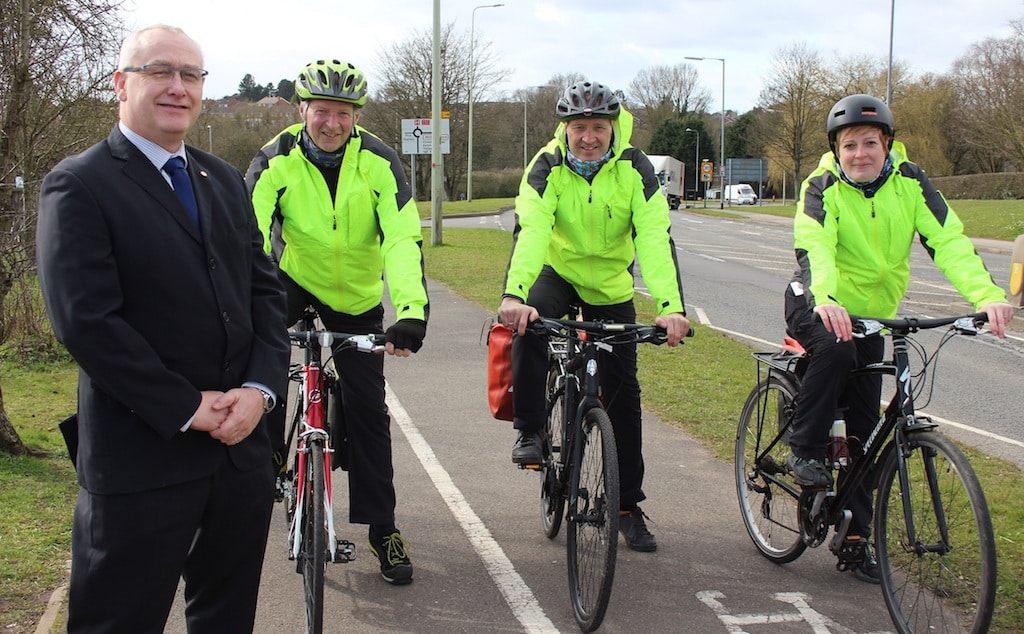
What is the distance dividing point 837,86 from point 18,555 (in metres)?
63.0

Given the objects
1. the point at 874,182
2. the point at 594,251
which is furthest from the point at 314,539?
the point at 874,182

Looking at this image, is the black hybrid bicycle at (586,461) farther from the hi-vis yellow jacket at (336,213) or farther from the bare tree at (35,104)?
the bare tree at (35,104)

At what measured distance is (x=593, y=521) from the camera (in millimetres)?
4008

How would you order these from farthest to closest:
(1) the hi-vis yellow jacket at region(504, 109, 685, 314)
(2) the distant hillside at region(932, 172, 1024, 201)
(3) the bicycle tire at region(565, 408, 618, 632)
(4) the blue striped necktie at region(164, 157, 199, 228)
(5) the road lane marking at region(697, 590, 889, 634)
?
1. (2) the distant hillside at region(932, 172, 1024, 201)
2. (1) the hi-vis yellow jacket at region(504, 109, 685, 314)
3. (5) the road lane marking at region(697, 590, 889, 634)
4. (3) the bicycle tire at region(565, 408, 618, 632)
5. (4) the blue striped necktie at region(164, 157, 199, 228)

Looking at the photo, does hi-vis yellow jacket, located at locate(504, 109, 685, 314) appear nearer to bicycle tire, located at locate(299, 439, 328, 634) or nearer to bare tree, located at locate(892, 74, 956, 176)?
bicycle tire, located at locate(299, 439, 328, 634)

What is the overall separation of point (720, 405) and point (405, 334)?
4532 mm

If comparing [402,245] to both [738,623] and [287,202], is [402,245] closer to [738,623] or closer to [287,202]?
[287,202]

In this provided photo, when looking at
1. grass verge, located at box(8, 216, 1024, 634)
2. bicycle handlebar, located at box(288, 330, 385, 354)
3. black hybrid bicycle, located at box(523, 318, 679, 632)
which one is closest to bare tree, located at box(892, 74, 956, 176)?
grass verge, located at box(8, 216, 1024, 634)

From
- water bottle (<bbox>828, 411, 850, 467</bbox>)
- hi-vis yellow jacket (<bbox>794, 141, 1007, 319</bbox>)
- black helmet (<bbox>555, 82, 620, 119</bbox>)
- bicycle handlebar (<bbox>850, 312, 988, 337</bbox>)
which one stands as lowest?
water bottle (<bbox>828, 411, 850, 467</bbox>)

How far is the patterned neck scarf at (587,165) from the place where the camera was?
452 cm

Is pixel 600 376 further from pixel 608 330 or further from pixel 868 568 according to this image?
pixel 868 568

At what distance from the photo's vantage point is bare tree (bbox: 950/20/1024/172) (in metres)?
33.5

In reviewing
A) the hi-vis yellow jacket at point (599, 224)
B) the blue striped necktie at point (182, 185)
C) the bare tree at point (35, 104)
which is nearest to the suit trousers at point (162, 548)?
the blue striped necktie at point (182, 185)

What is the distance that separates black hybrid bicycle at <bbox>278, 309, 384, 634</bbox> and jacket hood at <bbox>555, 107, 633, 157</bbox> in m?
1.49
